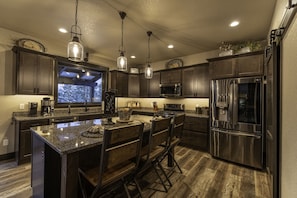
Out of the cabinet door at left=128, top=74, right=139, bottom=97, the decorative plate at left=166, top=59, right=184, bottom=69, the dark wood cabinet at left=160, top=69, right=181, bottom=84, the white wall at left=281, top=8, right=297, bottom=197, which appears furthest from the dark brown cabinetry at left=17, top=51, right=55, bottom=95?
the white wall at left=281, top=8, right=297, bottom=197

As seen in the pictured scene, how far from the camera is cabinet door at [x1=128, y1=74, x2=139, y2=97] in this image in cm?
550

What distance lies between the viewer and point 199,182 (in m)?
2.31

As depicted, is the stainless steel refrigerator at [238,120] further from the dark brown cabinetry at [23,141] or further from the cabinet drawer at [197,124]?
the dark brown cabinetry at [23,141]

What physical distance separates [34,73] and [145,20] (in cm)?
274

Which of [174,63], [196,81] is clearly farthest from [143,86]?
[196,81]

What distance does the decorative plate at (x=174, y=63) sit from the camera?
4.69 metres

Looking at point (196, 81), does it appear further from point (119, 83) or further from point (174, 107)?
point (119, 83)

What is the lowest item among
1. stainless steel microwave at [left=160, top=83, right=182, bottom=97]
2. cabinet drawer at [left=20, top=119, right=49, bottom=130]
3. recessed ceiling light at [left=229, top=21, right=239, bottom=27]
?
cabinet drawer at [left=20, top=119, right=49, bottom=130]

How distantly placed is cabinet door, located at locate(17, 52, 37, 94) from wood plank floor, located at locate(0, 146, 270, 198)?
1.55m

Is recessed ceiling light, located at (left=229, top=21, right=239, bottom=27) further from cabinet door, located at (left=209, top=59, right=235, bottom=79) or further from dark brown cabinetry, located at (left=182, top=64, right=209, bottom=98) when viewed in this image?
dark brown cabinetry, located at (left=182, top=64, right=209, bottom=98)

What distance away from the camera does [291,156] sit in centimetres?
119

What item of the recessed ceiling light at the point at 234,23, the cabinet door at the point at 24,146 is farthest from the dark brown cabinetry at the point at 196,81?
the cabinet door at the point at 24,146

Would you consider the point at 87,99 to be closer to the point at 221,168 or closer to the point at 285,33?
the point at 221,168

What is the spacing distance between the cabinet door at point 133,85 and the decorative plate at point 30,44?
2836 millimetres
